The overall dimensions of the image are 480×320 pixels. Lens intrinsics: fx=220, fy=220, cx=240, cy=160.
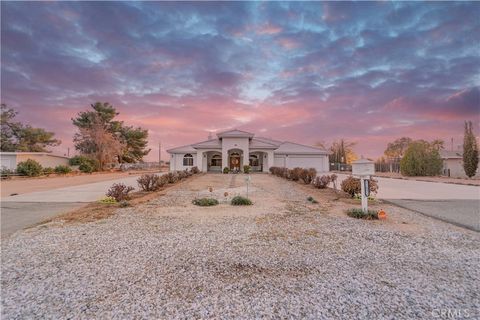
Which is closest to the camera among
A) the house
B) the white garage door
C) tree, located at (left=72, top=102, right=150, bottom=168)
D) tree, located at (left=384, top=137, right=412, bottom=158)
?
the house

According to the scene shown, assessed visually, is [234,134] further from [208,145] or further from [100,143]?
[100,143]

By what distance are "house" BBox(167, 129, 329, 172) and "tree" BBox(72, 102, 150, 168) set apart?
1510cm

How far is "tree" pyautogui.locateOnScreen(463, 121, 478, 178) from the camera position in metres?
22.9

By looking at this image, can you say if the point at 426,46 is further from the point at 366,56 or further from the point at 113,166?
the point at 113,166

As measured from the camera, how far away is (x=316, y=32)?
48.6 feet

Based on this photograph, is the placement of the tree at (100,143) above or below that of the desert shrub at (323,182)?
above

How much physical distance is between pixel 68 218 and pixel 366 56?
20824 millimetres

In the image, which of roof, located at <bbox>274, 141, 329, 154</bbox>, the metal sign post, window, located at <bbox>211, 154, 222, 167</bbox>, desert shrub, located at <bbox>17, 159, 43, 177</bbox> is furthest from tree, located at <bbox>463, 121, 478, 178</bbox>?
desert shrub, located at <bbox>17, 159, 43, 177</bbox>

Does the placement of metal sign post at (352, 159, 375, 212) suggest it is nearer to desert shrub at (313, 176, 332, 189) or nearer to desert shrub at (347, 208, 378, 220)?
desert shrub at (347, 208, 378, 220)

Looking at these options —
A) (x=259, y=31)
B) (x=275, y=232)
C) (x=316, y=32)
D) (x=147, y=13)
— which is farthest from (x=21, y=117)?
(x=275, y=232)

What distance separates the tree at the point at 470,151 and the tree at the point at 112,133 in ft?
159

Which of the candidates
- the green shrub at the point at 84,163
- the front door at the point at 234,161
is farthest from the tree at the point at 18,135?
the front door at the point at 234,161

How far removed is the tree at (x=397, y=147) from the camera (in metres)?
55.3

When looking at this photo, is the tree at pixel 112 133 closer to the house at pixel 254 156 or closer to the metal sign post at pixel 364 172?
the house at pixel 254 156
